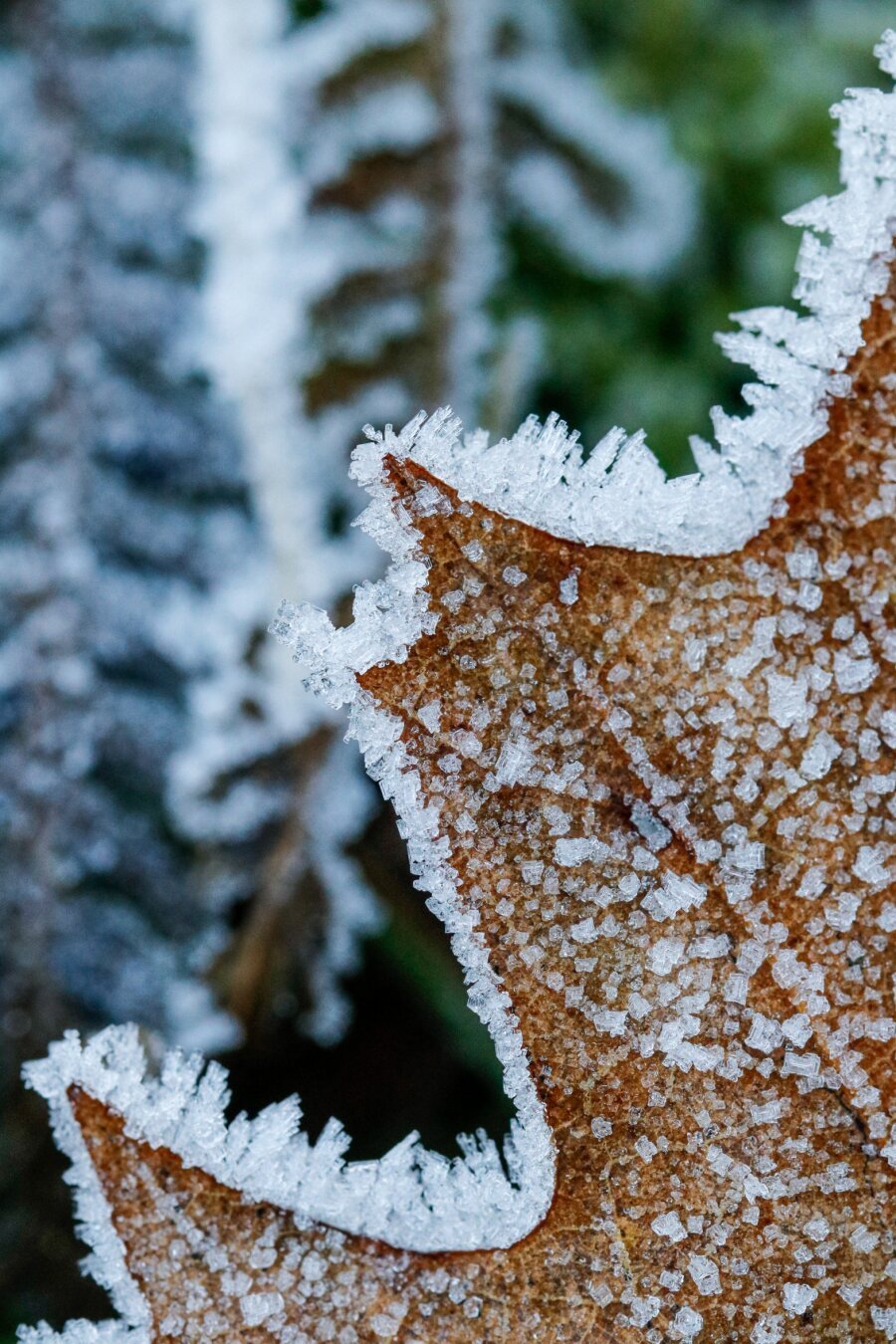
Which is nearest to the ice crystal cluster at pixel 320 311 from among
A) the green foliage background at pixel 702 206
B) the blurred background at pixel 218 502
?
the blurred background at pixel 218 502

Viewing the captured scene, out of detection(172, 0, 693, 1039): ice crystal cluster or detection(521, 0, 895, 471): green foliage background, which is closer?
detection(172, 0, 693, 1039): ice crystal cluster

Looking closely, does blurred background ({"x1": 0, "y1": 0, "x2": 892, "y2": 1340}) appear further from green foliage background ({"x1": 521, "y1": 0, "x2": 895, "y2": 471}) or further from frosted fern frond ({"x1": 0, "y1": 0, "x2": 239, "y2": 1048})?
green foliage background ({"x1": 521, "y1": 0, "x2": 895, "y2": 471})

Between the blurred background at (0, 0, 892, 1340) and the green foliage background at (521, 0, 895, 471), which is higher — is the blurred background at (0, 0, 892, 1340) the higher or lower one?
the lower one

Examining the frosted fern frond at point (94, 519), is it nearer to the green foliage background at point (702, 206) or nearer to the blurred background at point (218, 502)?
the blurred background at point (218, 502)

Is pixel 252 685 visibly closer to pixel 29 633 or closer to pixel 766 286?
pixel 29 633

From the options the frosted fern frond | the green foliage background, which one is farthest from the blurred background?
the green foliage background

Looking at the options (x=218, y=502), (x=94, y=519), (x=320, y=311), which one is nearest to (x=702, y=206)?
(x=320, y=311)

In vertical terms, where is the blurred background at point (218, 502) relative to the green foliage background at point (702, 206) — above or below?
below

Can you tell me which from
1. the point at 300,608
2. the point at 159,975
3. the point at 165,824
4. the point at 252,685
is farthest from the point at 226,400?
the point at 300,608
